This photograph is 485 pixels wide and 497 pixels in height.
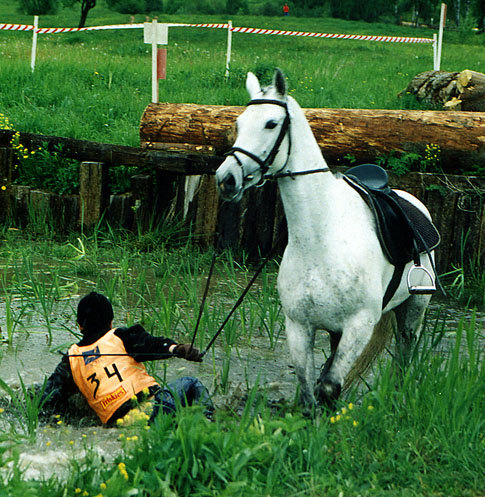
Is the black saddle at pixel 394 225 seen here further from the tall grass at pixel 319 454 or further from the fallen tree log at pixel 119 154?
the fallen tree log at pixel 119 154

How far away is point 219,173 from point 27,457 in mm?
1677

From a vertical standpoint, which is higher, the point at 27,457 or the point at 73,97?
the point at 73,97

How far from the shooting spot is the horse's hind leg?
529 centimetres

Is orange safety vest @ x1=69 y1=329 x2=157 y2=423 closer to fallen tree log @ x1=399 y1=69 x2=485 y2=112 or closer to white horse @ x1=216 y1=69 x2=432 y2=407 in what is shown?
white horse @ x1=216 y1=69 x2=432 y2=407

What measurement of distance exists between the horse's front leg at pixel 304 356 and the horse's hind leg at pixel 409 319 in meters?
1.05

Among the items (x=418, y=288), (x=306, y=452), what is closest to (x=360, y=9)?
(x=418, y=288)

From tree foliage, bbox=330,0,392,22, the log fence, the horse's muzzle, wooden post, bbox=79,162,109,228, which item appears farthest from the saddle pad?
tree foliage, bbox=330,0,392,22

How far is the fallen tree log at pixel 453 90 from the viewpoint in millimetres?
11141

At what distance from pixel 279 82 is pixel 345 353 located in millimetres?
1501

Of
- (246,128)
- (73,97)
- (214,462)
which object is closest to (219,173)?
(246,128)

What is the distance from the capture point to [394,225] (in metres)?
4.69

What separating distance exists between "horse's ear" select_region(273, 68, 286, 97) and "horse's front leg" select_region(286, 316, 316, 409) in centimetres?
127

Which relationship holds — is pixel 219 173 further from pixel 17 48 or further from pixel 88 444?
pixel 17 48

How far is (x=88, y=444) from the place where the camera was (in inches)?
161
